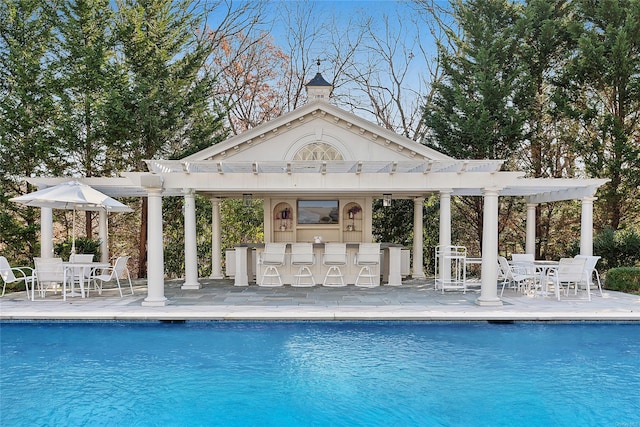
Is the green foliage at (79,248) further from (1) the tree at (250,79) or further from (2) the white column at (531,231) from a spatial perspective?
(2) the white column at (531,231)

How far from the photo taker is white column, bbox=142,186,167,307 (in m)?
9.15

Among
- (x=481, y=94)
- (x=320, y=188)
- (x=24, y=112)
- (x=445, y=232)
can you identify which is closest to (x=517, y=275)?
(x=445, y=232)

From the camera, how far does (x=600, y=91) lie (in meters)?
16.2

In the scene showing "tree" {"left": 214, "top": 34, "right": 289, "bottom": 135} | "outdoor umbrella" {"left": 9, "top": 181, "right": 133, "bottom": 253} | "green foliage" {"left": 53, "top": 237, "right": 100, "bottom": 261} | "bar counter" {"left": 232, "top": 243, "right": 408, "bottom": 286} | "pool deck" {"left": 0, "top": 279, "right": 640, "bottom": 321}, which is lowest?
"pool deck" {"left": 0, "top": 279, "right": 640, "bottom": 321}

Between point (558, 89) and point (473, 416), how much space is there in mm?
14963

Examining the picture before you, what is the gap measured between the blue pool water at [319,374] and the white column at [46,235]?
3565 millimetres

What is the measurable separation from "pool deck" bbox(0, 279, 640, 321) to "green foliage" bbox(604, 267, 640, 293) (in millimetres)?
502

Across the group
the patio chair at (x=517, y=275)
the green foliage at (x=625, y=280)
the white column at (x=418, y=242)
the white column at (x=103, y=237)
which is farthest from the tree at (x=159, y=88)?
the green foliage at (x=625, y=280)

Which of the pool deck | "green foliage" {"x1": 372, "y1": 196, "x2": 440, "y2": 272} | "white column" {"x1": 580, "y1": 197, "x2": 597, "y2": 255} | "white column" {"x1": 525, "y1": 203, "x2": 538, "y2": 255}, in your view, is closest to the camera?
the pool deck

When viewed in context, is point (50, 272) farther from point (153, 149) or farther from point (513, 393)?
point (513, 393)

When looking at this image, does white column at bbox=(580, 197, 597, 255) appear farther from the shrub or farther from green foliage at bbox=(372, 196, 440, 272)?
green foliage at bbox=(372, 196, 440, 272)

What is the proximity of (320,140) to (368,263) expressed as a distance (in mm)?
4337

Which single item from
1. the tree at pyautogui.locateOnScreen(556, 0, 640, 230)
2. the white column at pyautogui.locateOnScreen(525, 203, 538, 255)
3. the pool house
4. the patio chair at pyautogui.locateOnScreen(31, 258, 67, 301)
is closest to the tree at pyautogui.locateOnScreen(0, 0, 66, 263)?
the pool house

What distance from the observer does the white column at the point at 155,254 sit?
9.15 metres
